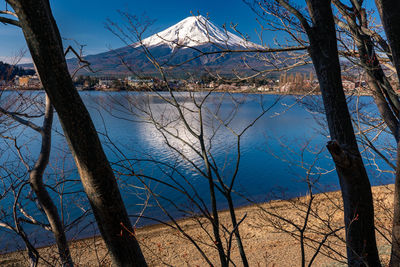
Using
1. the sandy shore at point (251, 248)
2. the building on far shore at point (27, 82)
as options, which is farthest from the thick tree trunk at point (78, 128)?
the sandy shore at point (251, 248)

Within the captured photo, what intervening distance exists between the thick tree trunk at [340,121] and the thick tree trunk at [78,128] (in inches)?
68.6

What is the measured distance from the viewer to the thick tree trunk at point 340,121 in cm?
211

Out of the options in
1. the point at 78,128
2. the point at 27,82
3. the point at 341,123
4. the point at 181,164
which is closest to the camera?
the point at 78,128

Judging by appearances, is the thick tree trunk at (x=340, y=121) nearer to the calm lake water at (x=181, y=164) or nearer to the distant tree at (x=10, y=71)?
the calm lake water at (x=181, y=164)

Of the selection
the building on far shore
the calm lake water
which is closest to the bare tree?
the calm lake water

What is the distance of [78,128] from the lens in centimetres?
Result: 185

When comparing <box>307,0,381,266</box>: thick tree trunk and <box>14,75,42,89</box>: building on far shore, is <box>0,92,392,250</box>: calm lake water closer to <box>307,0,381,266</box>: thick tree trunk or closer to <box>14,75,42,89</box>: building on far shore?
<box>14,75,42,89</box>: building on far shore

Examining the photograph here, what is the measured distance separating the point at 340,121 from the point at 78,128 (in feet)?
6.67

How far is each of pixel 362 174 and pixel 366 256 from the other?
2.31 ft

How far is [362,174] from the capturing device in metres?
2.06

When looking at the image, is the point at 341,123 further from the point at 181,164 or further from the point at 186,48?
the point at 181,164

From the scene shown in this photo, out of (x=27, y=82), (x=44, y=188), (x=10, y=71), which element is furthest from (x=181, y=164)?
(x=44, y=188)

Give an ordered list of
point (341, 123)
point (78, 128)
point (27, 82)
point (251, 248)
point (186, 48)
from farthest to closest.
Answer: point (251, 248)
point (27, 82)
point (186, 48)
point (341, 123)
point (78, 128)

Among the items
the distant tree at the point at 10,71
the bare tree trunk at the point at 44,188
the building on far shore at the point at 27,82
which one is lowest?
the bare tree trunk at the point at 44,188
